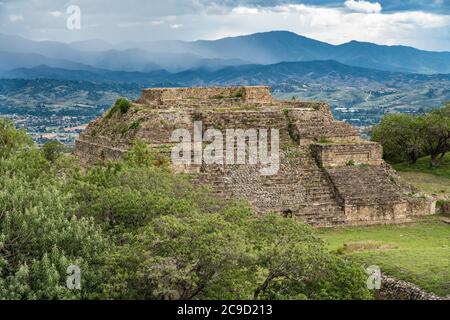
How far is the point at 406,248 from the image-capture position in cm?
2353

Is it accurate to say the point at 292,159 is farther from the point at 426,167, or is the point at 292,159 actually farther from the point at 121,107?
the point at 426,167

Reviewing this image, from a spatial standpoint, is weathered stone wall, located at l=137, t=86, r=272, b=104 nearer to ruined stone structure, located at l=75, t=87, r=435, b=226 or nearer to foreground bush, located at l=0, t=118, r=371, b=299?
ruined stone structure, located at l=75, t=87, r=435, b=226

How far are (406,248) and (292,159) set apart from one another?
8.75 m

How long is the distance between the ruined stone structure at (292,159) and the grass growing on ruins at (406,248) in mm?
1114

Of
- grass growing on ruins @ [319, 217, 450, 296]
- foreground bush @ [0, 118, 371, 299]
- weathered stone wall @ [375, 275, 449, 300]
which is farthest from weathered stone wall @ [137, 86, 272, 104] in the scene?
weathered stone wall @ [375, 275, 449, 300]

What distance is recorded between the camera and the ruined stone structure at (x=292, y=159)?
95.7ft

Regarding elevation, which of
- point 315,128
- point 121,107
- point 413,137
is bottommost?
point 413,137

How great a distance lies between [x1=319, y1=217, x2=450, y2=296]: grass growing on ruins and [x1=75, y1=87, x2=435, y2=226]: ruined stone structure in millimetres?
1114

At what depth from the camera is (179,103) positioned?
34.6 meters

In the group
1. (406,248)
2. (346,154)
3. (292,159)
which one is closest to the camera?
(406,248)

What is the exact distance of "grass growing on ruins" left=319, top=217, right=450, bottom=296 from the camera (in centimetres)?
1891

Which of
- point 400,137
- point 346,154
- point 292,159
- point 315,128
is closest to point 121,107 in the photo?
point 292,159
